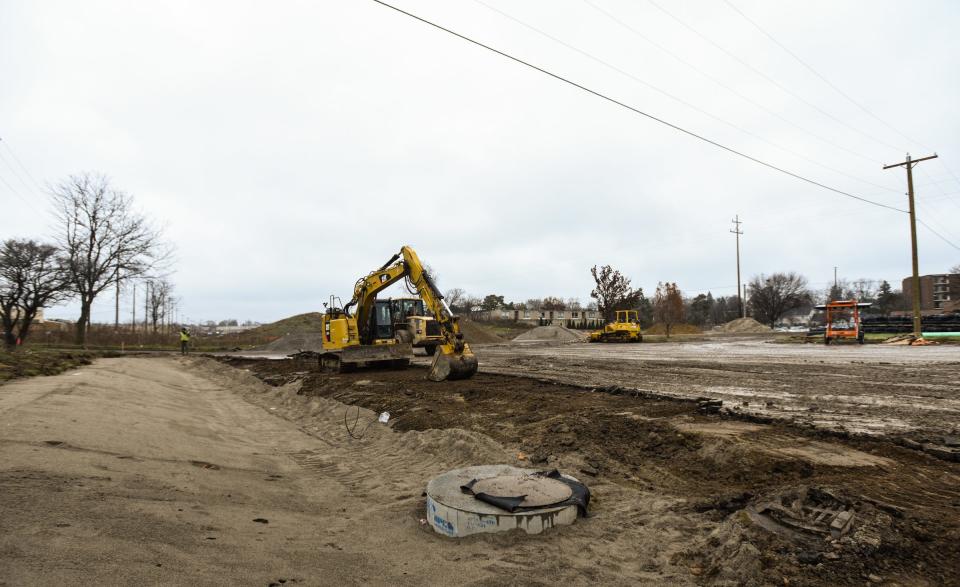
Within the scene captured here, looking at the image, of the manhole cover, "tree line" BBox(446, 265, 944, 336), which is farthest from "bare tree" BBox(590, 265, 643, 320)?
the manhole cover

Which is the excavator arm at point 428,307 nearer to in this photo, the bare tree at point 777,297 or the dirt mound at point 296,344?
the dirt mound at point 296,344

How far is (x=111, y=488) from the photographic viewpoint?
419cm

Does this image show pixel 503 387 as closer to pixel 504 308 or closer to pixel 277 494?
pixel 277 494

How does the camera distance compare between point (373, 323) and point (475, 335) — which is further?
point (475, 335)

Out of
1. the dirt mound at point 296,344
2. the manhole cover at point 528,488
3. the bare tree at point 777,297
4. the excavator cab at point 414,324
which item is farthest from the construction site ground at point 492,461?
the bare tree at point 777,297

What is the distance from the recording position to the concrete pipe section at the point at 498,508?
400 centimetres

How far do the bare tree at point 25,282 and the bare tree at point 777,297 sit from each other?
82.2 metres

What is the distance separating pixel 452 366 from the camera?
42.9 ft

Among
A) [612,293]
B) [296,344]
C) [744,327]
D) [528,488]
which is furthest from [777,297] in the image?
[528,488]

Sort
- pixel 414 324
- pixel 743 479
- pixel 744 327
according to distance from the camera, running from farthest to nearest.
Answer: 1. pixel 744 327
2. pixel 414 324
3. pixel 743 479

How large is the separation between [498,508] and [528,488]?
50cm

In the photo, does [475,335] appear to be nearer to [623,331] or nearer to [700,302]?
[623,331]

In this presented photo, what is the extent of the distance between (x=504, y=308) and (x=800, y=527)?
105015 mm

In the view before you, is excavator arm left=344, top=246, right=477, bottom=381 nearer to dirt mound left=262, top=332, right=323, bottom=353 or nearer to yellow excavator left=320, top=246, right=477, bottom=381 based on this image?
yellow excavator left=320, top=246, right=477, bottom=381
